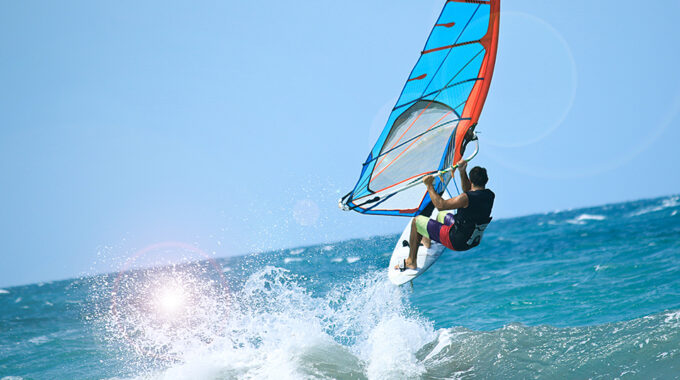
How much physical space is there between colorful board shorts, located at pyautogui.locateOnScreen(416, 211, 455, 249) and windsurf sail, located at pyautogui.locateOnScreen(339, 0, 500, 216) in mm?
432

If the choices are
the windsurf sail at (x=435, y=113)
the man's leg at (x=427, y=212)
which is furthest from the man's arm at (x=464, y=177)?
the man's leg at (x=427, y=212)

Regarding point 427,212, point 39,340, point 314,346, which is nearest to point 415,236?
point 427,212

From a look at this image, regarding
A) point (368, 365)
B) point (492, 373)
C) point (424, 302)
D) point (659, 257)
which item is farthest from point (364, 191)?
point (659, 257)

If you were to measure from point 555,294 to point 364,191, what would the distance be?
448cm

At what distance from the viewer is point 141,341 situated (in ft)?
28.2

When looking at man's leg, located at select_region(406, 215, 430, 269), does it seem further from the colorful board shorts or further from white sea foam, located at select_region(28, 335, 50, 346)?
white sea foam, located at select_region(28, 335, 50, 346)

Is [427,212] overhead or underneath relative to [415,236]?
overhead

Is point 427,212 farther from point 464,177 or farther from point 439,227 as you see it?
point 464,177

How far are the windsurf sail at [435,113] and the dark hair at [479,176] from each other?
2.24 ft

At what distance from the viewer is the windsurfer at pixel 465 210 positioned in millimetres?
4301

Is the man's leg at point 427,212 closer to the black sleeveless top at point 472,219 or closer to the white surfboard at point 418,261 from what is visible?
the white surfboard at point 418,261

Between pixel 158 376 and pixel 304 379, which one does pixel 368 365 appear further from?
pixel 158 376

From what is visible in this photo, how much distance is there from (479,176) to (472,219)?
40 cm

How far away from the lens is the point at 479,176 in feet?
14.1
